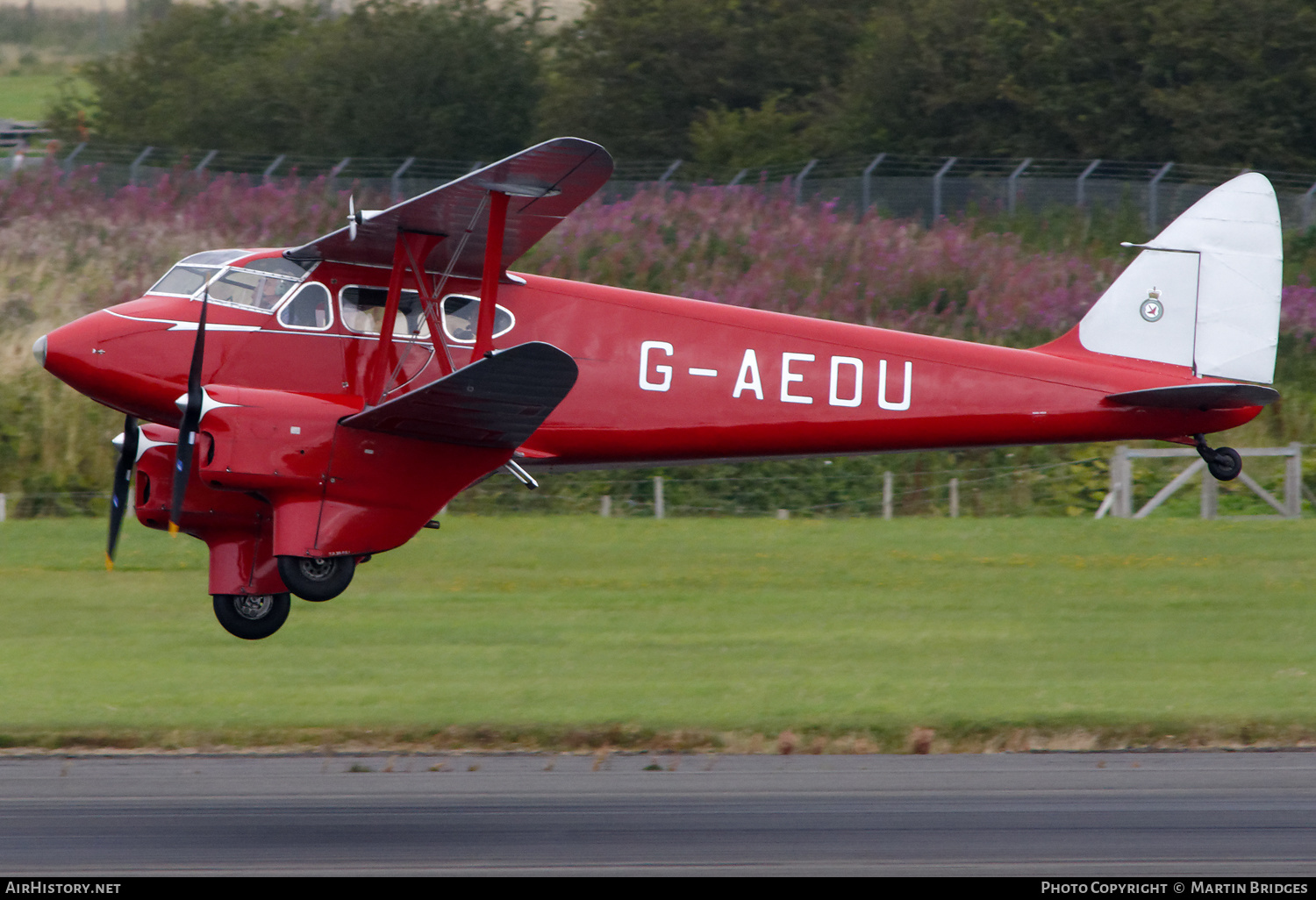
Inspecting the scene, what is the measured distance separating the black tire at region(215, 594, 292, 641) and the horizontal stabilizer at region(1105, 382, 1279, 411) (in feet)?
29.3

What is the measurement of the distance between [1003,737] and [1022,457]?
1526 cm

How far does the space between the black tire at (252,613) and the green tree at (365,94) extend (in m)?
38.2

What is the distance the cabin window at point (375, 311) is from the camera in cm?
1441

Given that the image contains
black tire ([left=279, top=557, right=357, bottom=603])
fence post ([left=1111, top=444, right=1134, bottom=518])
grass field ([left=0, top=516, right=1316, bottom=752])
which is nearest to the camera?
black tire ([left=279, top=557, right=357, bottom=603])

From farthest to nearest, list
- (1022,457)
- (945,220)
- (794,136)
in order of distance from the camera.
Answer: (794,136), (945,220), (1022,457)

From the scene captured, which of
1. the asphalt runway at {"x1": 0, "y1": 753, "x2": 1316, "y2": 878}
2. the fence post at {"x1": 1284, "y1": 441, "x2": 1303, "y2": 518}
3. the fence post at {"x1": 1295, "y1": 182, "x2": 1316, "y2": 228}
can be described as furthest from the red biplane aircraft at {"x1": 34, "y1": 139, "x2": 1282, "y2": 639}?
the fence post at {"x1": 1295, "y1": 182, "x2": 1316, "y2": 228}

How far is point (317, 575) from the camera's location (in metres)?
14.0

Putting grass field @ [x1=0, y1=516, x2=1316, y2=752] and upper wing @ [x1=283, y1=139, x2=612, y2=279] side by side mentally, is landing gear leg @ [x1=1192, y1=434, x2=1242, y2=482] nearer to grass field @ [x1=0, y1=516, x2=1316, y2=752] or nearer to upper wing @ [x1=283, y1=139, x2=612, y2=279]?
grass field @ [x1=0, y1=516, x2=1316, y2=752]

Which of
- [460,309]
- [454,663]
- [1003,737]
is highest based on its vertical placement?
[460,309]

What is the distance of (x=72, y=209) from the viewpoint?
37.1 m

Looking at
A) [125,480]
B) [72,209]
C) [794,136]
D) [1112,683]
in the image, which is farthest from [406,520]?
[794,136]

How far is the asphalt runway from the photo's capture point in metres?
13.3

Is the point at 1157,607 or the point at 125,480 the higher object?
the point at 125,480

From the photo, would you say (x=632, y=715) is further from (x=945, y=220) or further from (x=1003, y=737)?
(x=945, y=220)
